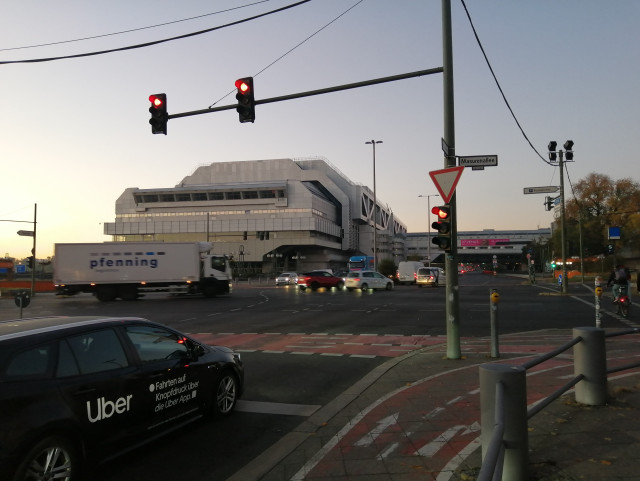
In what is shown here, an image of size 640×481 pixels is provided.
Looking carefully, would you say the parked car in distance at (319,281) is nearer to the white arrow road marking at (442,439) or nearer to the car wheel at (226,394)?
the car wheel at (226,394)

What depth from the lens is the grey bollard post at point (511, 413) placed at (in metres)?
3.61

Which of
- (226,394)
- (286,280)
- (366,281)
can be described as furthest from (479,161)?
(286,280)

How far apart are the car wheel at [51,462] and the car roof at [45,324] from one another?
35.2 inches

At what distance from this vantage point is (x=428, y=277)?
1812 inches

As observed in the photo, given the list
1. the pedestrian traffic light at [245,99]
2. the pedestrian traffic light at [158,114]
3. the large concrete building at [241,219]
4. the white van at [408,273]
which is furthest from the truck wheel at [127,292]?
the large concrete building at [241,219]

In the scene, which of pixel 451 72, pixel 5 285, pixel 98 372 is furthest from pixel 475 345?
pixel 5 285

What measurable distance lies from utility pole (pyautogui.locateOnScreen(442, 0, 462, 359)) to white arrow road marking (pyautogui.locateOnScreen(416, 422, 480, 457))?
421 centimetres

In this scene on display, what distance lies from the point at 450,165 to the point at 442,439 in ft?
20.2

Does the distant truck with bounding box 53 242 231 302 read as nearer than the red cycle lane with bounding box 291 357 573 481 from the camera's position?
No

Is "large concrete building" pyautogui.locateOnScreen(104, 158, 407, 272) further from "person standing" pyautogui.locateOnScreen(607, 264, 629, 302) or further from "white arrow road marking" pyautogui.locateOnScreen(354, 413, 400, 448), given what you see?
"white arrow road marking" pyautogui.locateOnScreen(354, 413, 400, 448)

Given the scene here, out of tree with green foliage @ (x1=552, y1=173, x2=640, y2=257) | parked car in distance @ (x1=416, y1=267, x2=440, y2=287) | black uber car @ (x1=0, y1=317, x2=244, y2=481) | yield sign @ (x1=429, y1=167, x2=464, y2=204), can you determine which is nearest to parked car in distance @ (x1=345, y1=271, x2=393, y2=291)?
parked car in distance @ (x1=416, y1=267, x2=440, y2=287)

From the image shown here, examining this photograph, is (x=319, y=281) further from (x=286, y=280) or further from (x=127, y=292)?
(x=127, y=292)

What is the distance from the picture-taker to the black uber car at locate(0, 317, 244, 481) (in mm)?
3605

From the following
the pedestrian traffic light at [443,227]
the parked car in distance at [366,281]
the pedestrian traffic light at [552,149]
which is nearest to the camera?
the pedestrian traffic light at [443,227]
